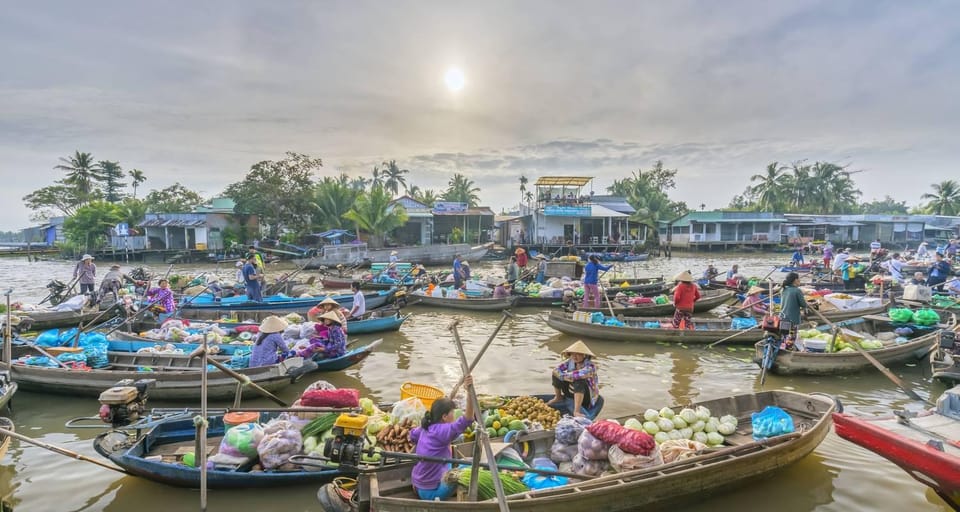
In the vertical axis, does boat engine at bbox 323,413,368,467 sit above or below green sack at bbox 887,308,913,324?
below

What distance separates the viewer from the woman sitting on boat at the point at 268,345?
7.81 meters

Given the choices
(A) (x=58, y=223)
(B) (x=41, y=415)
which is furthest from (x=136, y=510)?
(A) (x=58, y=223)

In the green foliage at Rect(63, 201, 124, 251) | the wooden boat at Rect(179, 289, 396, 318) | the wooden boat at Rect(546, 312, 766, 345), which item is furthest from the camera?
the green foliage at Rect(63, 201, 124, 251)

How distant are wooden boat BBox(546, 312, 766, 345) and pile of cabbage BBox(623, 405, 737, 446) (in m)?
5.36

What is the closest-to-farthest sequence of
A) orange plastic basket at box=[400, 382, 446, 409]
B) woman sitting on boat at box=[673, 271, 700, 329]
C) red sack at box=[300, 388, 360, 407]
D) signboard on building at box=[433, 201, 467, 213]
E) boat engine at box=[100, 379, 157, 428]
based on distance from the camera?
boat engine at box=[100, 379, 157, 428]
red sack at box=[300, 388, 360, 407]
orange plastic basket at box=[400, 382, 446, 409]
woman sitting on boat at box=[673, 271, 700, 329]
signboard on building at box=[433, 201, 467, 213]

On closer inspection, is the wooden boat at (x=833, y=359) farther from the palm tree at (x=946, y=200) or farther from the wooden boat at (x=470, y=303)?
the palm tree at (x=946, y=200)

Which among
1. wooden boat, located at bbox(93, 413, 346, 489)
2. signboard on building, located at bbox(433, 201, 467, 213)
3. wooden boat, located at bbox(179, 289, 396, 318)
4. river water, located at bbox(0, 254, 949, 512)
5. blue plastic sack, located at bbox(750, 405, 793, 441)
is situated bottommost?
river water, located at bbox(0, 254, 949, 512)

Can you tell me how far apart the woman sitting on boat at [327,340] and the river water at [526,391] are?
0.77 meters

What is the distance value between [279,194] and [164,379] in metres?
32.7

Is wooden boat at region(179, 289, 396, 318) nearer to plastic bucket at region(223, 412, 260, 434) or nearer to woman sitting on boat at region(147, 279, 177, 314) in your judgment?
woman sitting on boat at region(147, 279, 177, 314)

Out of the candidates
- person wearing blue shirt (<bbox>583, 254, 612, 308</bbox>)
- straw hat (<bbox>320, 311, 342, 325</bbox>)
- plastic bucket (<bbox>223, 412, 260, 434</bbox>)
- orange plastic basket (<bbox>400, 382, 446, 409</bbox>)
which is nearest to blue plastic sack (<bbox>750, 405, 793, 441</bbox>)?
orange plastic basket (<bbox>400, 382, 446, 409</bbox>)

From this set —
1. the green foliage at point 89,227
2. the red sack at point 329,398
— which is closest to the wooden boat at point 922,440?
the red sack at point 329,398

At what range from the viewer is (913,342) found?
8859 millimetres

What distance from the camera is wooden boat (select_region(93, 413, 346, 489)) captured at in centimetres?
498
